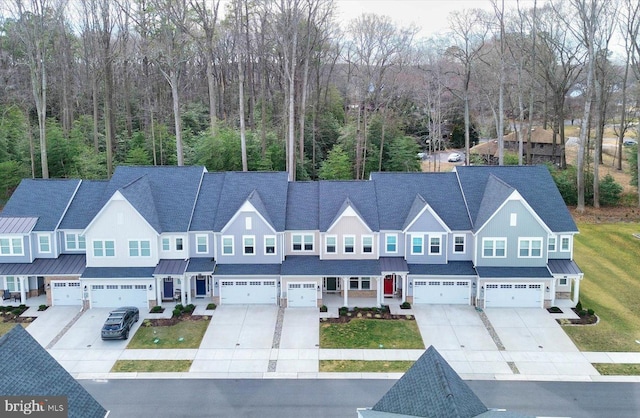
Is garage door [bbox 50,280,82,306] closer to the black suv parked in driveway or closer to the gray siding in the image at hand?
the black suv parked in driveway

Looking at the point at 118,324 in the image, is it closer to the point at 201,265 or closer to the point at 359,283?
the point at 201,265

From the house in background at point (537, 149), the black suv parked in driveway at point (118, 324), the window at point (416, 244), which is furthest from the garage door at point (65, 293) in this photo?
the house in background at point (537, 149)

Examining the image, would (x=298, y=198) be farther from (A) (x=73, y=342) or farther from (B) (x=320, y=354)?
(A) (x=73, y=342)

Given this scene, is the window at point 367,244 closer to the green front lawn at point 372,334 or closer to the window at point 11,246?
the green front lawn at point 372,334

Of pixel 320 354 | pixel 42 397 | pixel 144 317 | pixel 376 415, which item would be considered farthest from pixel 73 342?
pixel 376 415

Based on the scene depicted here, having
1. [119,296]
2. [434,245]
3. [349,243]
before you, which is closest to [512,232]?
[434,245]

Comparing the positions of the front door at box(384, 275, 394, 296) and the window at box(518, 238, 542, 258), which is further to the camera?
the front door at box(384, 275, 394, 296)

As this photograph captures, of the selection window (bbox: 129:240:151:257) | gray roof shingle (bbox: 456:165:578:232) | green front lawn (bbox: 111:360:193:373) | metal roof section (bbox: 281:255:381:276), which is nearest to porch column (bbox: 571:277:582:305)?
gray roof shingle (bbox: 456:165:578:232)
